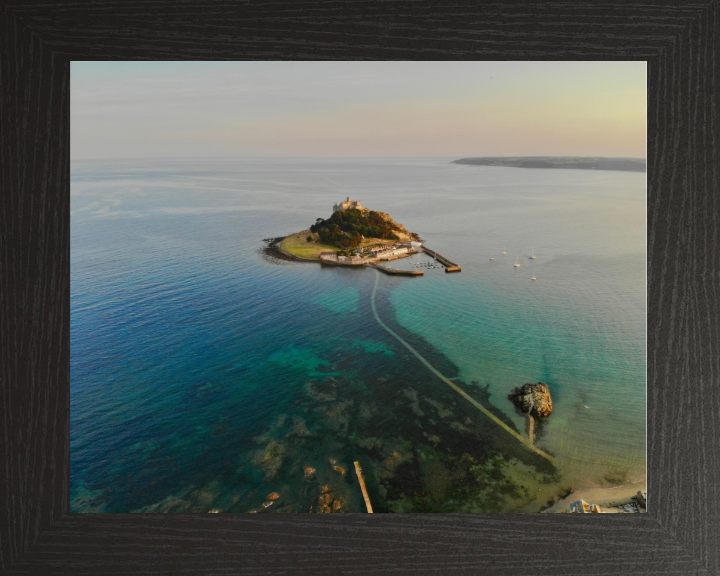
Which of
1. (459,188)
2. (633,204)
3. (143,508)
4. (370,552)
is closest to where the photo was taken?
(370,552)

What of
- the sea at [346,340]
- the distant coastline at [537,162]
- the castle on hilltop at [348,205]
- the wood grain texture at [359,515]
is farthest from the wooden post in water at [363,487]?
the distant coastline at [537,162]

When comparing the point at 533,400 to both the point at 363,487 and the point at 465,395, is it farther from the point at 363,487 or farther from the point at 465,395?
the point at 363,487

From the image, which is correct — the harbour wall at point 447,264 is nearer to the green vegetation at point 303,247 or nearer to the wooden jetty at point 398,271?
the wooden jetty at point 398,271

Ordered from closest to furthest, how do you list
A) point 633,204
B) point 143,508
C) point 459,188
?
point 143,508 → point 633,204 → point 459,188

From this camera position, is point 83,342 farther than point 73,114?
Yes

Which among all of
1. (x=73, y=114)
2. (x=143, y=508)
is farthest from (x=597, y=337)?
(x=73, y=114)

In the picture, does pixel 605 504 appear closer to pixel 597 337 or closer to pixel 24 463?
pixel 597 337

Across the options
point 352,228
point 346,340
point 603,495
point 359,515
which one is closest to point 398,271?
point 352,228
